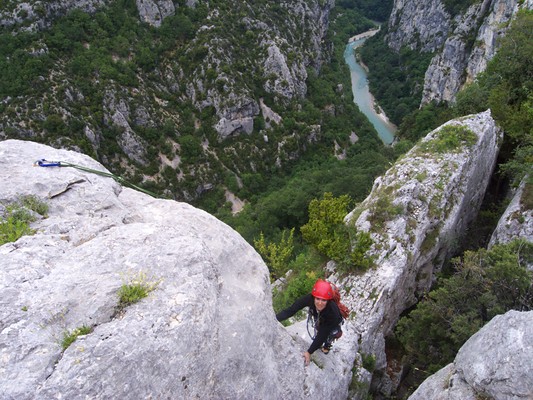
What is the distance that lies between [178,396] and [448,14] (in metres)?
100

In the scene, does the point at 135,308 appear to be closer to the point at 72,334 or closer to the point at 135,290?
the point at 135,290

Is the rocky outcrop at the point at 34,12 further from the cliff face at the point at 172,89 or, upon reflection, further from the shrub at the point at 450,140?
the shrub at the point at 450,140

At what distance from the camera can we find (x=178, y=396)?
186 inches

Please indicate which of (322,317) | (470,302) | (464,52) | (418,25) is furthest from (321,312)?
(418,25)

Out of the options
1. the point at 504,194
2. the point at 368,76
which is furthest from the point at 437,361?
the point at 368,76

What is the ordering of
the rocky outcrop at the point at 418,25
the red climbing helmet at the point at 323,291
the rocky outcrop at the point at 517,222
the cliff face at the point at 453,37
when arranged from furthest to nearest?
the rocky outcrop at the point at 418,25 → the cliff face at the point at 453,37 → the rocky outcrop at the point at 517,222 → the red climbing helmet at the point at 323,291

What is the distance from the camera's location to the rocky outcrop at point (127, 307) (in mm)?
4262

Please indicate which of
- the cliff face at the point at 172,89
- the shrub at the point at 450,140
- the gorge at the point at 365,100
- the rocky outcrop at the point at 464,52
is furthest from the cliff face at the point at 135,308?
the gorge at the point at 365,100

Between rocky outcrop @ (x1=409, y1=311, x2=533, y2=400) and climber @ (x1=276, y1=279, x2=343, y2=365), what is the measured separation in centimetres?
268

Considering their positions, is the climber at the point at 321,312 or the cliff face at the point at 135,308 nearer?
the cliff face at the point at 135,308

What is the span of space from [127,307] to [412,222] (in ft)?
38.0

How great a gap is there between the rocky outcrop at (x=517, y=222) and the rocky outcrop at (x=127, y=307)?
9.74m

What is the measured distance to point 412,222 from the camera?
44.4 feet

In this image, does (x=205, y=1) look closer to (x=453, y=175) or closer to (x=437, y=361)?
(x=453, y=175)
